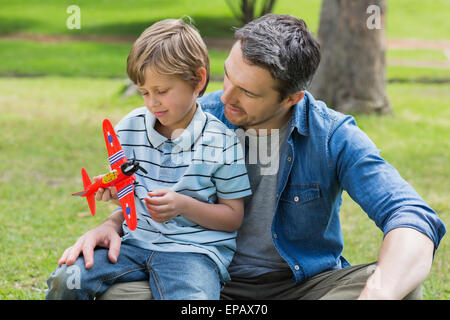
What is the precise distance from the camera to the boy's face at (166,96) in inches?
94.5

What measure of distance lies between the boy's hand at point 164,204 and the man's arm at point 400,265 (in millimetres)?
704

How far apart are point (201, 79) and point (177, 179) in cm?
42

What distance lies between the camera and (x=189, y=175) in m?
2.42

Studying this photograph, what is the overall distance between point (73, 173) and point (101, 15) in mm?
Result: 18681

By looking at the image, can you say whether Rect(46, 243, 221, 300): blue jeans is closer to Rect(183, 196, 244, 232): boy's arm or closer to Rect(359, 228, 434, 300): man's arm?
Rect(183, 196, 244, 232): boy's arm

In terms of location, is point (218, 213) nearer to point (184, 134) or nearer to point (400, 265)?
point (184, 134)

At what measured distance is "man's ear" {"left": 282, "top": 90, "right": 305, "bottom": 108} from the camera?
2584mm

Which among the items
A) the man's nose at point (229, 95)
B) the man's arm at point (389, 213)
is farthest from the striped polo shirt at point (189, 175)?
the man's arm at point (389, 213)

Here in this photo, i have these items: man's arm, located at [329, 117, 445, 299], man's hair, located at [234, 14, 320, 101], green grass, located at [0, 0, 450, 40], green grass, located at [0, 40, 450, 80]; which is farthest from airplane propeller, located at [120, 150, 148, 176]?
green grass, located at [0, 0, 450, 40]

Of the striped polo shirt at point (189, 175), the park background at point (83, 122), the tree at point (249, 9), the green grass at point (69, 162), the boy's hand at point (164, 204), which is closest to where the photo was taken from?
the boy's hand at point (164, 204)

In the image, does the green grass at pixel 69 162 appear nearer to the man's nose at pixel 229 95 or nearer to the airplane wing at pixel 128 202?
the airplane wing at pixel 128 202

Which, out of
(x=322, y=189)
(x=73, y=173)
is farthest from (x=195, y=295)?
(x=73, y=173)

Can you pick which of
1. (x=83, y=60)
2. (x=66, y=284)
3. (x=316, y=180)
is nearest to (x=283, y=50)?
(x=316, y=180)
